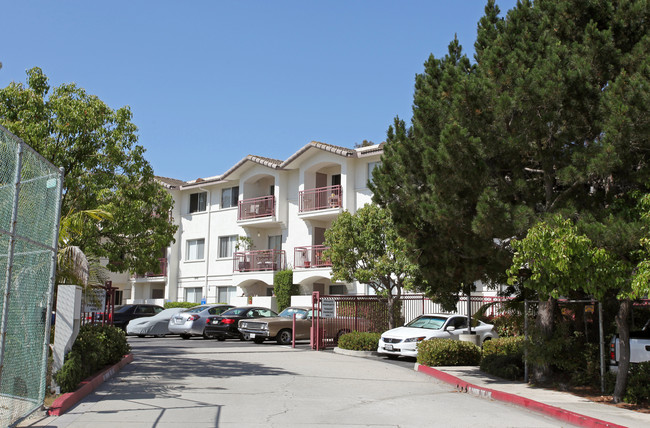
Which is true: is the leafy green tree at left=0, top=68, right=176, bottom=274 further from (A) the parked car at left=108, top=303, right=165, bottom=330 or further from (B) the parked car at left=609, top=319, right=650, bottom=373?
(A) the parked car at left=108, top=303, right=165, bottom=330

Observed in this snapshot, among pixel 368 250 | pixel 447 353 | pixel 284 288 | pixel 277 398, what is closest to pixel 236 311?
pixel 368 250

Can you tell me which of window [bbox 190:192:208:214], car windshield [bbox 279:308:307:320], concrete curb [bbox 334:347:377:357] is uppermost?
window [bbox 190:192:208:214]

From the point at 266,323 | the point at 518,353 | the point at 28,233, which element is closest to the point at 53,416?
the point at 28,233

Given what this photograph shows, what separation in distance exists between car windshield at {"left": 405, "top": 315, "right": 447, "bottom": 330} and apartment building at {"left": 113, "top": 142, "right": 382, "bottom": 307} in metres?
10.1

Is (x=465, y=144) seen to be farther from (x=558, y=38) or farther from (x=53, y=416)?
(x=53, y=416)

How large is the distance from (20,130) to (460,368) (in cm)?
1174

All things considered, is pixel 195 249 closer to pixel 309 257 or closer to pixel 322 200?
pixel 309 257

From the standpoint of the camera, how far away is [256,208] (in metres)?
37.1

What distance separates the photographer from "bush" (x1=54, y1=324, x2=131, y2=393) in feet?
33.9

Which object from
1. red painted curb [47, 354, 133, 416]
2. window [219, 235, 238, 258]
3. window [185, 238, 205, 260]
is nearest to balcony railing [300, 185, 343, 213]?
window [219, 235, 238, 258]

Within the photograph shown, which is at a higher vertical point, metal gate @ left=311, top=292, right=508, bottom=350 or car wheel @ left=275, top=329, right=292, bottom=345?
metal gate @ left=311, top=292, right=508, bottom=350

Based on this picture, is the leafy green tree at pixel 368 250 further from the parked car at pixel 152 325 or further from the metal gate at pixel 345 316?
the parked car at pixel 152 325

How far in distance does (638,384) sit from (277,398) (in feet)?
19.9

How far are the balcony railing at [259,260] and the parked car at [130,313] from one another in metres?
6.58
